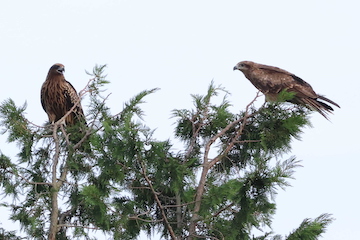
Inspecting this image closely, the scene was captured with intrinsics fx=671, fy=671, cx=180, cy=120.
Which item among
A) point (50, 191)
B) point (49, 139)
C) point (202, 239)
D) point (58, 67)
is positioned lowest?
point (202, 239)

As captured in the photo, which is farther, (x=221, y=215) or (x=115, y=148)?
(x=221, y=215)

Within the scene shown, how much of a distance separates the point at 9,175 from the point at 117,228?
125 centimetres

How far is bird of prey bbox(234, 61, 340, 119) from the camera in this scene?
28.7 ft

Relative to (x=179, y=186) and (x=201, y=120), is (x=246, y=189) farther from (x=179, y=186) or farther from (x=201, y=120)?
(x=201, y=120)

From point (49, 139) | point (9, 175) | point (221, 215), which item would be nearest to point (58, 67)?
point (49, 139)

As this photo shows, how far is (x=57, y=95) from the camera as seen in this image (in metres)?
9.65

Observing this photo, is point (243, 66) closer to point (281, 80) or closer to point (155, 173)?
point (281, 80)

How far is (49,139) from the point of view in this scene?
7.34 meters

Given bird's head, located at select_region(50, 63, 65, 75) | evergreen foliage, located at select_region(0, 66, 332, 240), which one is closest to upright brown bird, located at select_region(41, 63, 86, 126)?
bird's head, located at select_region(50, 63, 65, 75)

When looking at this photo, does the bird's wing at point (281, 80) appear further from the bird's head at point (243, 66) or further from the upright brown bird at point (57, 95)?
the upright brown bird at point (57, 95)

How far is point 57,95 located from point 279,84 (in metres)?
3.17

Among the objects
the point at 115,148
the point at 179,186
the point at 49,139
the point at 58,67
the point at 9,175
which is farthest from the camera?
the point at 58,67

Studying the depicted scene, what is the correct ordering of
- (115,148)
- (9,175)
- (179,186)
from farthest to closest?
A: (9,175)
(179,186)
(115,148)

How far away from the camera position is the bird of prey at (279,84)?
8.74 metres
